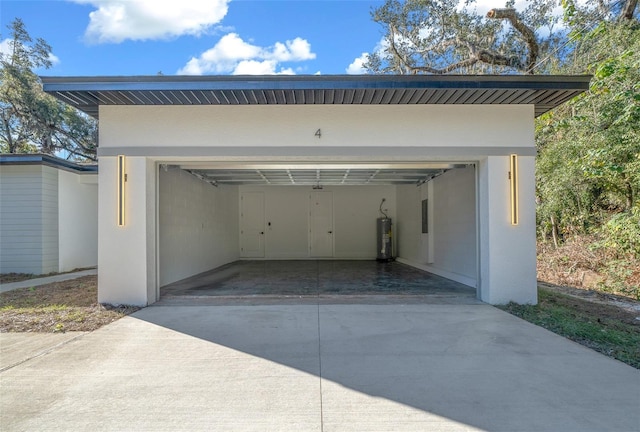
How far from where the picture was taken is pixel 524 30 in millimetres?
12297

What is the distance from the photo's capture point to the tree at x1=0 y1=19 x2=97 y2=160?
49.3 ft

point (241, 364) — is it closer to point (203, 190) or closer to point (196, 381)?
point (196, 381)

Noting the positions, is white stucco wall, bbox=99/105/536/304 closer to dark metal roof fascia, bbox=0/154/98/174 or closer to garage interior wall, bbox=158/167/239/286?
garage interior wall, bbox=158/167/239/286

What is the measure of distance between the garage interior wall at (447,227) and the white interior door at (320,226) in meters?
3.22

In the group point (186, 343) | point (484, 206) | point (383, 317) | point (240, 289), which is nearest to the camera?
point (186, 343)

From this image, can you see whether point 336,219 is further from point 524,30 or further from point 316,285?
point 524,30

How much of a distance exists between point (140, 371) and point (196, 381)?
0.61 metres

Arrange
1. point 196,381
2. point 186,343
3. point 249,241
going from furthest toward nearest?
point 249,241 < point 186,343 < point 196,381

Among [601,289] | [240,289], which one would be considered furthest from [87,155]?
[601,289]

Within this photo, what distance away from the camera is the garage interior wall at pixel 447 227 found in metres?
7.29

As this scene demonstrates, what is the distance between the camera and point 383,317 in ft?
16.5

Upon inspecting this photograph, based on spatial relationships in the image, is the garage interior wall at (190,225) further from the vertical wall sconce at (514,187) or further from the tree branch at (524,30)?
the tree branch at (524,30)

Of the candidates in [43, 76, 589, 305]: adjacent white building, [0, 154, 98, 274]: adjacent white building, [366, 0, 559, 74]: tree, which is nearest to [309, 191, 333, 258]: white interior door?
[366, 0, 559, 74]: tree

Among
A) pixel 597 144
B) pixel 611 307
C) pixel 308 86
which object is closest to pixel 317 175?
pixel 308 86
